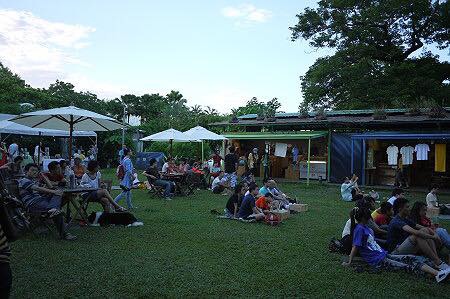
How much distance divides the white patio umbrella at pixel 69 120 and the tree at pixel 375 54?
1598cm

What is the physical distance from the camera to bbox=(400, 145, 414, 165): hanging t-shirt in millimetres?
16938

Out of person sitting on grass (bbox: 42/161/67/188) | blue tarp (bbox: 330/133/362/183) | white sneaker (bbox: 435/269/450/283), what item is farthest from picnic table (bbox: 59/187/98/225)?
blue tarp (bbox: 330/133/362/183)

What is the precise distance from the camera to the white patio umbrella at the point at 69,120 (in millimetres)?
9508

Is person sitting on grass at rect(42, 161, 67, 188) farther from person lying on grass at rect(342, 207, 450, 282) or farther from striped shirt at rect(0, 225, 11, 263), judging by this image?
striped shirt at rect(0, 225, 11, 263)

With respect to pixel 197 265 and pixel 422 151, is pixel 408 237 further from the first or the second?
pixel 422 151

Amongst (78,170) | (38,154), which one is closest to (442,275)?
(78,170)

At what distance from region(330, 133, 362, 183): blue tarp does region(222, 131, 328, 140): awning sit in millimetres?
754

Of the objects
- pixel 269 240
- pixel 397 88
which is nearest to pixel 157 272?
pixel 269 240

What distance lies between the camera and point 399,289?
16.7ft

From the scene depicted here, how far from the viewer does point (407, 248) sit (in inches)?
237

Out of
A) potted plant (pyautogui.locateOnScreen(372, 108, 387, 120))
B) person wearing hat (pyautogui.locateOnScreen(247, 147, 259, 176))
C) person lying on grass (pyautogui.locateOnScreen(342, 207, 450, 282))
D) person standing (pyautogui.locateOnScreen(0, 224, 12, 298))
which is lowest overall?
person lying on grass (pyautogui.locateOnScreen(342, 207, 450, 282))

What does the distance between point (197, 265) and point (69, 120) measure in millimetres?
6594

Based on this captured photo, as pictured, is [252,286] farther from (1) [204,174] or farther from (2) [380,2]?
(2) [380,2]

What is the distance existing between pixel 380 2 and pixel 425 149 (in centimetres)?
1154
